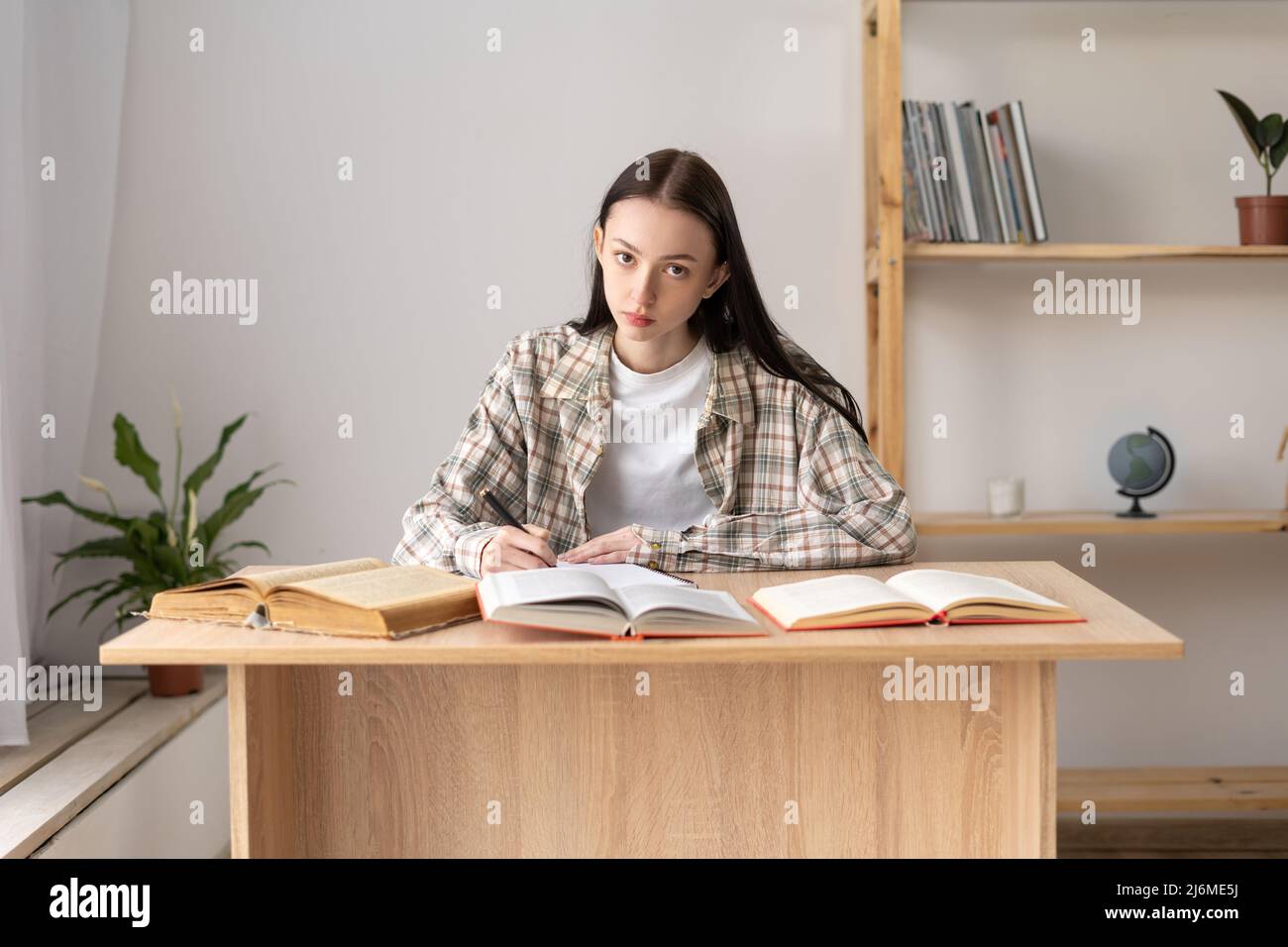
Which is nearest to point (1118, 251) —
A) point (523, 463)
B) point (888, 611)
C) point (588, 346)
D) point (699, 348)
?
point (699, 348)

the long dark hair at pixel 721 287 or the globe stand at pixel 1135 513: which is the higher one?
the long dark hair at pixel 721 287

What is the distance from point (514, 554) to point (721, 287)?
2.19ft

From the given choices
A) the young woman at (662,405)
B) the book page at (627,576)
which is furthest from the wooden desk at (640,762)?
the young woman at (662,405)

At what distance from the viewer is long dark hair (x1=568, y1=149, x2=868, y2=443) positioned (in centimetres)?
185

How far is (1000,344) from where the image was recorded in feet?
9.28

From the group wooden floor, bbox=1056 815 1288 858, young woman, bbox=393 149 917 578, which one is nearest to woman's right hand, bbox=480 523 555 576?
young woman, bbox=393 149 917 578

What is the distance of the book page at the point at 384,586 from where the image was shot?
47.2 inches

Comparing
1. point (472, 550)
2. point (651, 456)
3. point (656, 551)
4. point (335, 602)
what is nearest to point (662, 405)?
point (651, 456)

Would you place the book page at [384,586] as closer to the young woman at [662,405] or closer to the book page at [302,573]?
the book page at [302,573]

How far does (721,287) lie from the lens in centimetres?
196

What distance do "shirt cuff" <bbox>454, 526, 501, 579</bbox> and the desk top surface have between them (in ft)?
1.14

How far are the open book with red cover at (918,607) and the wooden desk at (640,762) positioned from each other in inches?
7.3

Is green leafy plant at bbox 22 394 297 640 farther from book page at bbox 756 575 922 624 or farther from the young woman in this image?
book page at bbox 756 575 922 624

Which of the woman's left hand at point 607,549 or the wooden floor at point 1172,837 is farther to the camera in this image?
the wooden floor at point 1172,837
